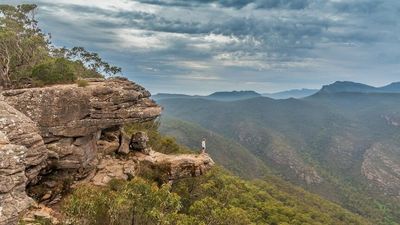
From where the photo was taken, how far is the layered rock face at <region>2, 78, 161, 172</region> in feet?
114

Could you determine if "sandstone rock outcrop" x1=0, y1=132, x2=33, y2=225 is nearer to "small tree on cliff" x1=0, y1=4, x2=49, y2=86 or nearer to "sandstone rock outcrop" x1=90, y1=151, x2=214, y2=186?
"sandstone rock outcrop" x1=90, y1=151, x2=214, y2=186

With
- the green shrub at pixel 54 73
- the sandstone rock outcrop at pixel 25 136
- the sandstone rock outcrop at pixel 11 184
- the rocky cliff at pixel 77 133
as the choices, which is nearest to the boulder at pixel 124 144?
the rocky cliff at pixel 77 133

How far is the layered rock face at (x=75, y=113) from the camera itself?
34.7 m

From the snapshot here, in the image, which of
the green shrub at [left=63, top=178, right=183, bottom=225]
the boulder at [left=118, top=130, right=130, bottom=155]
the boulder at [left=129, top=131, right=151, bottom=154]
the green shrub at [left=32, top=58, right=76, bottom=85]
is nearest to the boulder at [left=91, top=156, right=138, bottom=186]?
the boulder at [left=118, top=130, right=130, bottom=155]

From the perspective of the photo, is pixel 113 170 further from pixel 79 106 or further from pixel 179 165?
pixel 79 106

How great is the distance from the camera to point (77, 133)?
3634cm

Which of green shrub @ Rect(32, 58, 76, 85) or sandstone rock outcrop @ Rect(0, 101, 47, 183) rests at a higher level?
green shrub @ Rect(32, 58, 76, 85)

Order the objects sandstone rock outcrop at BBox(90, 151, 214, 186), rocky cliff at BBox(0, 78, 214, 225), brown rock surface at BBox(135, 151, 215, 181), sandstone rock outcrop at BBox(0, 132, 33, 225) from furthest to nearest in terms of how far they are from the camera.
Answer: brown rock surface at BBox(135, 151, 215, 181) → sandstone rock outcrop at BBox(90, 151, 214, 186) → rocky cliff at BBox(0, 78, 214, 225) → sandstone rock outcrop at BBox(0, 132, 33, 225)

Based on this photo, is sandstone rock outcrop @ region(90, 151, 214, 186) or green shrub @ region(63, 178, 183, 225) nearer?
green shrub @ region(63, 178, 183, 225)

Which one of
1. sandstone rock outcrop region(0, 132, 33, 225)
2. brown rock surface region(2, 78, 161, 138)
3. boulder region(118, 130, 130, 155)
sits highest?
brown rock surface region(2, 78, 161, 138)

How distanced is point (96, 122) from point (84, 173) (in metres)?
5.54

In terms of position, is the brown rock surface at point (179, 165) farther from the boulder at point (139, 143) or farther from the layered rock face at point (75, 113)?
the layered rock face at point (75, 113)

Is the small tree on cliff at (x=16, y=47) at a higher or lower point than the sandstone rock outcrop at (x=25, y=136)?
higher

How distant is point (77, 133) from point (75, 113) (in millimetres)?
2050
